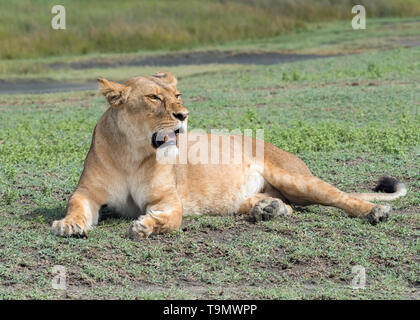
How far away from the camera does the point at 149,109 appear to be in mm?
5680

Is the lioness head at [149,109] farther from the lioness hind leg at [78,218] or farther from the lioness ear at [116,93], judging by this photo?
the lioness hind leg at [78,218]

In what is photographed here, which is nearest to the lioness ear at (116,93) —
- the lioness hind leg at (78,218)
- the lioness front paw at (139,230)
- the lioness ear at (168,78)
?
the lioness ear at (168,78)

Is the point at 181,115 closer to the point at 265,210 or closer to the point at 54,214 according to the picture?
the point at 265,210

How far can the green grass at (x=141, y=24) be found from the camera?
23453 mm

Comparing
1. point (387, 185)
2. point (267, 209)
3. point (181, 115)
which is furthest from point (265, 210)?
point (387, 185)

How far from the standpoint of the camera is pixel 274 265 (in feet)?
16.7

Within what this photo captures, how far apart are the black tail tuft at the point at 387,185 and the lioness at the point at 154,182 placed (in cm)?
46

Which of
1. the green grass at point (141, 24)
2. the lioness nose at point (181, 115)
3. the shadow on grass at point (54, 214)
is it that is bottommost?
Result: the shadow on grass at point (54, 214)

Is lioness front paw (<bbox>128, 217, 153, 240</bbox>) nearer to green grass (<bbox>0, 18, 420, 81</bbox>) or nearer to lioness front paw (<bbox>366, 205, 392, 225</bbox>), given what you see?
lioness front paw (<bbox>366, 205, 392, 225</bbox>)

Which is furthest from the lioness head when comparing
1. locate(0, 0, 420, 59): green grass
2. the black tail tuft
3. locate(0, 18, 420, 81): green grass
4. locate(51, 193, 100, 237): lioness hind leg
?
locate(0, 0, 420, 59): green grass

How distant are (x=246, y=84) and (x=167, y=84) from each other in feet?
30.3

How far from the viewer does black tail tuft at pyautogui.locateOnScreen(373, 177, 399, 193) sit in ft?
22.3

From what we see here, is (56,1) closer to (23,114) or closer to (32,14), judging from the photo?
(32,14)

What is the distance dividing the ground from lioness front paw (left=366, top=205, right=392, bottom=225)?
78 millimetres
